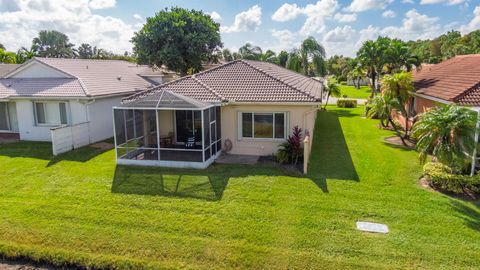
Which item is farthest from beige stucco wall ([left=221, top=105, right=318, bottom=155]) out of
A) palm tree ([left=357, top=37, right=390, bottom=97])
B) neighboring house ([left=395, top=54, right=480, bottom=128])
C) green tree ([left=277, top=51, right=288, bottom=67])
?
green tree ([left=277, top=51, right=288, bottom=67])

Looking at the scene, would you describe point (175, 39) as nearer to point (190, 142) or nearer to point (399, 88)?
point (190, 142)

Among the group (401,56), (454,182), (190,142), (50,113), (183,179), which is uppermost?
(401,56)

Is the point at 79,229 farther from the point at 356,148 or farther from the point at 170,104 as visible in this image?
the point at 356,148

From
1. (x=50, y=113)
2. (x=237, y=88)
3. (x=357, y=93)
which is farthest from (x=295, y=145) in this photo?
(x=357, y=93)

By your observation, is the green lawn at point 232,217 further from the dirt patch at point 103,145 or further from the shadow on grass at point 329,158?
the dirt patch at point 103,145

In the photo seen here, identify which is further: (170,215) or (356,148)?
(356,148)

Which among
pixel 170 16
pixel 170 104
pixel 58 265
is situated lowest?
pixel 58 265

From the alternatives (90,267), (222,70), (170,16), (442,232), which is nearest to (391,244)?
(442,232)
